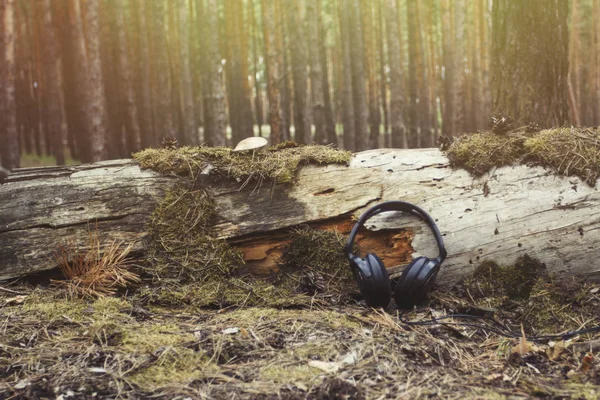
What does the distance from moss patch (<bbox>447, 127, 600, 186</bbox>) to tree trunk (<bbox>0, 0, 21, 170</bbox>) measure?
25.0 feet

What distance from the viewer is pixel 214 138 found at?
1125 centimetres

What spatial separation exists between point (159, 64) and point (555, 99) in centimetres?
962

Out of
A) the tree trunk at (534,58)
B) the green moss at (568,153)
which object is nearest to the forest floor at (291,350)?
the green moss at (568,153)

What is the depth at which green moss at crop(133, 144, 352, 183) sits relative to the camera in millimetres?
3635

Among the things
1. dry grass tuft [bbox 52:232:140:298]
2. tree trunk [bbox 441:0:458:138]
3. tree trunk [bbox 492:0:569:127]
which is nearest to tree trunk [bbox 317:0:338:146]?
tree trunk [bbox 441:0:458:138]

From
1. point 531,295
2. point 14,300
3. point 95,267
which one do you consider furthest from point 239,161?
point 531,295

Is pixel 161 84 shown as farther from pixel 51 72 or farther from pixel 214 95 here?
pixel 51 72

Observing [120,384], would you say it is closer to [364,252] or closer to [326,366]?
[326,366]

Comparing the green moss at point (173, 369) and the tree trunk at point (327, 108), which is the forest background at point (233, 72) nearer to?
the tree trunk at point (327, 108)

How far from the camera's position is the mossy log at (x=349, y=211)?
132 inches

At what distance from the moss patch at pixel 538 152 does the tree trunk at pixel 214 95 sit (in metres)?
7.92

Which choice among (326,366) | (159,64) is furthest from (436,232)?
(159,64)

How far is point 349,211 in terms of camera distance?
3498mm

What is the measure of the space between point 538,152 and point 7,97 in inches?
336
